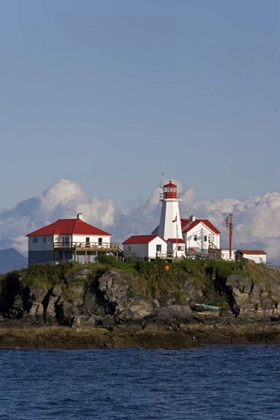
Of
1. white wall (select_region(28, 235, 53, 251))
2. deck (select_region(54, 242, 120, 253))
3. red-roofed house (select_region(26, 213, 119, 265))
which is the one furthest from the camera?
white wall (select_region(28, 235, 53, 251))

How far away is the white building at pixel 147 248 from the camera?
84.9 meters

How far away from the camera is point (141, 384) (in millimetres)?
49969

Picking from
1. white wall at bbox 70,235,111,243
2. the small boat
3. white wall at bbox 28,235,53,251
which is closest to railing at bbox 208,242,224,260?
white wall at bbox 70,235,111,243

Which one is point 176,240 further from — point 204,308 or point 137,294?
point 137,294

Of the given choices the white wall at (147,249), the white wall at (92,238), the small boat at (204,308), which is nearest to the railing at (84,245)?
the white wall at (92,238)

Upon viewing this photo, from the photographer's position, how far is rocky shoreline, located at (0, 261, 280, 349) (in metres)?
66.1

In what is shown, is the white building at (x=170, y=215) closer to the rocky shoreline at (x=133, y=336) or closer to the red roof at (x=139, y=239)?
the red roof at (x=139, y=239)

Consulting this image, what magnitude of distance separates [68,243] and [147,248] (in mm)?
7658

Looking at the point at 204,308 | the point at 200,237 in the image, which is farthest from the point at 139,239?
the point at 204,308

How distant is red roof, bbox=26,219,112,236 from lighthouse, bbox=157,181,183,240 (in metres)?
6.00

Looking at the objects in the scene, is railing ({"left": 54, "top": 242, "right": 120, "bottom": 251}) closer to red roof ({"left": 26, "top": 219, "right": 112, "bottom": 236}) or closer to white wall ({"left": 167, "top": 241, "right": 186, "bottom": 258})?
red roof ({"left": 26, "top": 219, "right": 112, "bottom": 236})

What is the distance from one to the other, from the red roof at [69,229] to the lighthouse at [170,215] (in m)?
6.00

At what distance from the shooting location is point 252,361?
59.9 m

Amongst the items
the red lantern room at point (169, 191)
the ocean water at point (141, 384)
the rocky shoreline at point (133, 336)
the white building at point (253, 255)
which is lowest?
the ocean water at point (141, 384)
